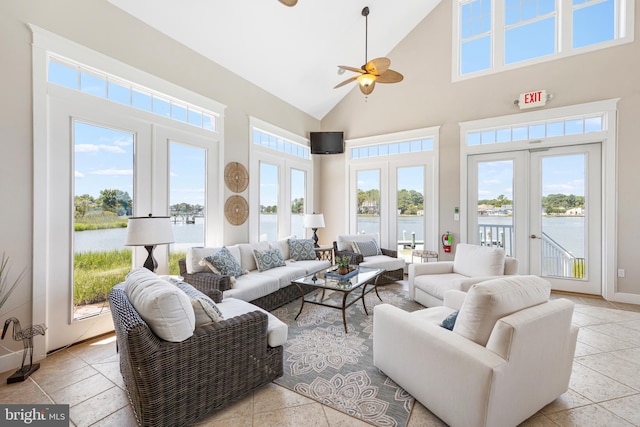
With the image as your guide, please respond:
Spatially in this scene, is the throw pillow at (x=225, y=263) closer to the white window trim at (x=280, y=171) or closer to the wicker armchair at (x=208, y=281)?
the wicker armchair at (x=208, y=281)

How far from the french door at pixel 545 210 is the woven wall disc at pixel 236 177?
396 cm

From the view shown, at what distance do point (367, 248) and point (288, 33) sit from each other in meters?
3.72

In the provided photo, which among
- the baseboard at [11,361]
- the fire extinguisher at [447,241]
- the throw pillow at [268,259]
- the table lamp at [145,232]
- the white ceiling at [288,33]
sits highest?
the white ceiling at [288,33]

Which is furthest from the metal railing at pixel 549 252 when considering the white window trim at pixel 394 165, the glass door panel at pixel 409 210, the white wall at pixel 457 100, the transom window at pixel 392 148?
the transom window at pixel 392 148

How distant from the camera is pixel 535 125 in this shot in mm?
4469

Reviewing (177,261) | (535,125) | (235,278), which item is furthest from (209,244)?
(535,125)

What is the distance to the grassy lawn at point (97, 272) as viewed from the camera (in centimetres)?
278

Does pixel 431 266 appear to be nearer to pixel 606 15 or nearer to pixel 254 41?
pixel 254 41

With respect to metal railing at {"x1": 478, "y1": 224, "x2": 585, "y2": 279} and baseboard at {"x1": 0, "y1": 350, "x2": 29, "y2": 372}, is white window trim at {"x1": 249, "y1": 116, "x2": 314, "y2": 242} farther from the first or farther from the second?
metal railing at {"x1": 478, "y1": 224, "x2": 585, "y2": 279}

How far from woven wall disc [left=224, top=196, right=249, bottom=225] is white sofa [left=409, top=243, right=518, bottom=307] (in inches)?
108

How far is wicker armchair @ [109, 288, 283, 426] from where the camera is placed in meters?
1.51

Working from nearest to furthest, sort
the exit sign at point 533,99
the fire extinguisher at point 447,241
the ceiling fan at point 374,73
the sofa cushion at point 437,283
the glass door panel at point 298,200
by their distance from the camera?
the sofa cushion at point 437,283, the ceiling fan at point 374,73, the exit sign at point 533,99, the fire extinguisher at point 447,241, the glass door panel at point 298,200

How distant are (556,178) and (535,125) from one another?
2.99 feet

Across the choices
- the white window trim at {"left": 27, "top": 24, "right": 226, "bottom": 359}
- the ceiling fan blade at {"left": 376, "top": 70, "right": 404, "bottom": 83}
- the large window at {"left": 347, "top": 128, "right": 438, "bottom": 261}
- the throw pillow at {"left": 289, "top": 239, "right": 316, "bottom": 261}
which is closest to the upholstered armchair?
the throw pillow at {"left": 289, "top": 239, "right": 316, "bottom": 261}
